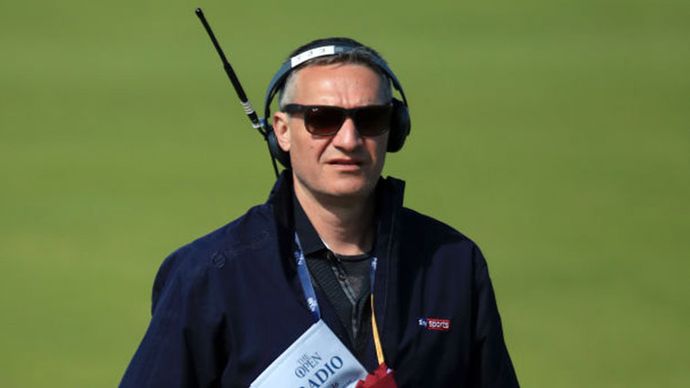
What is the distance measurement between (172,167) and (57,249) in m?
0.90

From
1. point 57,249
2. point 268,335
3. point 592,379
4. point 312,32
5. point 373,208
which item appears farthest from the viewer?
point 312,32

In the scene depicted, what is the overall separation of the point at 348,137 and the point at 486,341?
540mm

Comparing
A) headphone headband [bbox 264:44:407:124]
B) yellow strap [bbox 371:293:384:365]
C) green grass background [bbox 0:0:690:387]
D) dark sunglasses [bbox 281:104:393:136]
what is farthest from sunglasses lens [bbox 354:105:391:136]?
green grass background [bbox 0:0:690:387]

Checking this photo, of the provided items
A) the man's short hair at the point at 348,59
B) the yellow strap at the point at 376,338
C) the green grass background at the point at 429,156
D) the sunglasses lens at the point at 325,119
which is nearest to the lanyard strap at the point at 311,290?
the yellow strap at the point at 376,338

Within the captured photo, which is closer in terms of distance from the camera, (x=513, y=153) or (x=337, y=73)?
(x=337, y=73)

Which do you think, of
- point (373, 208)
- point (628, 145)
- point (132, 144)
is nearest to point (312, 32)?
point (132, 144)

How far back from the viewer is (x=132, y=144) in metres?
7.82

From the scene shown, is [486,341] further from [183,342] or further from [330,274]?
[183,342]

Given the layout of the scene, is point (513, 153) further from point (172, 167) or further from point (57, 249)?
point (57, 249)

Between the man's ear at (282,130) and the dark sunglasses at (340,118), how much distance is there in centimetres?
13

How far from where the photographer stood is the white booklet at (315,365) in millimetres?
2908

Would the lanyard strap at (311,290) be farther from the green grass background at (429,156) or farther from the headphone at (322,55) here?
the green grass background at (429,156)

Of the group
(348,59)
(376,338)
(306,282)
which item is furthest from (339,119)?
(376,338)

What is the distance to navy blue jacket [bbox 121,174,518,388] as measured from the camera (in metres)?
2.90
